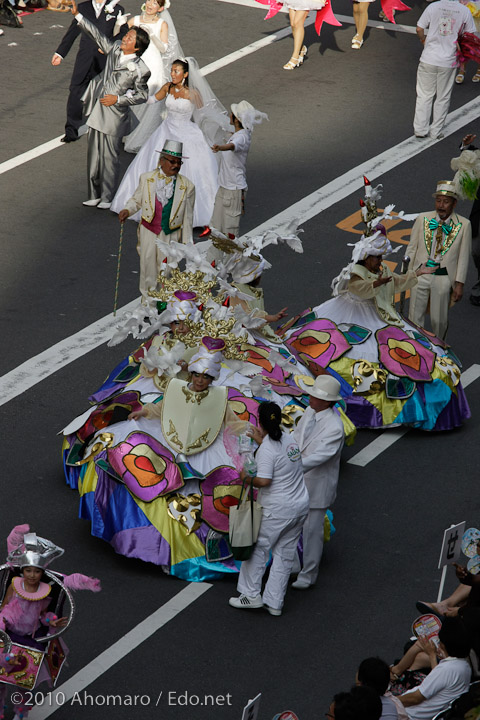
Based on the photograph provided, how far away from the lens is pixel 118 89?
50.9 feet

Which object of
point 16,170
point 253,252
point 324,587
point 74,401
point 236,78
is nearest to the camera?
point 324,587

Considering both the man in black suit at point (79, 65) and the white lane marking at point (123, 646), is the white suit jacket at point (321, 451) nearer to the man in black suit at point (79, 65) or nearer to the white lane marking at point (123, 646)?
the white lane marking at point (123, 646)

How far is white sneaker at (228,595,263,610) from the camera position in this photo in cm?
929

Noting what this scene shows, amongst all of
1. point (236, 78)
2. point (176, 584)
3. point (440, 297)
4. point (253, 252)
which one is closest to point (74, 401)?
point (253, 252)

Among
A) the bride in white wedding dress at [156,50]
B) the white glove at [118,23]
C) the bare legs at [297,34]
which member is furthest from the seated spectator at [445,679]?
the bare legs at [297,34]

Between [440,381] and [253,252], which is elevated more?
[253,252]

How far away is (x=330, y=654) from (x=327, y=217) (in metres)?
8.41

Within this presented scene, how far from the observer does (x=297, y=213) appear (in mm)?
16391

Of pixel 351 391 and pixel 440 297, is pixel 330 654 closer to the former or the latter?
pixel 351 391

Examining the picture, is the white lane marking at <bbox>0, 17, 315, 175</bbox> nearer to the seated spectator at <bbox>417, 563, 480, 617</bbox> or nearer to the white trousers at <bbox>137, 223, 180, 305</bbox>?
the white trousers at <bbox>137, 223, 180, 305</bbox>

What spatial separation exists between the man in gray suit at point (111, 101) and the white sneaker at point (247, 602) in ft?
26.2

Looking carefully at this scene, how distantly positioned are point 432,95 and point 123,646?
11912 mm

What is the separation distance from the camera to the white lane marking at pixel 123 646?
8327 mm

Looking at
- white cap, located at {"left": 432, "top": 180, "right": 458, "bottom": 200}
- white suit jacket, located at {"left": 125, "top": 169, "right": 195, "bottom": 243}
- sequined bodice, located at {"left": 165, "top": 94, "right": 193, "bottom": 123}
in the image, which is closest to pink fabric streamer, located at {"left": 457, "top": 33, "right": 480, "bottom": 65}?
sequined bodice, located at {"left": 165, "top": 94, "right": 193, "bottom": 123}
